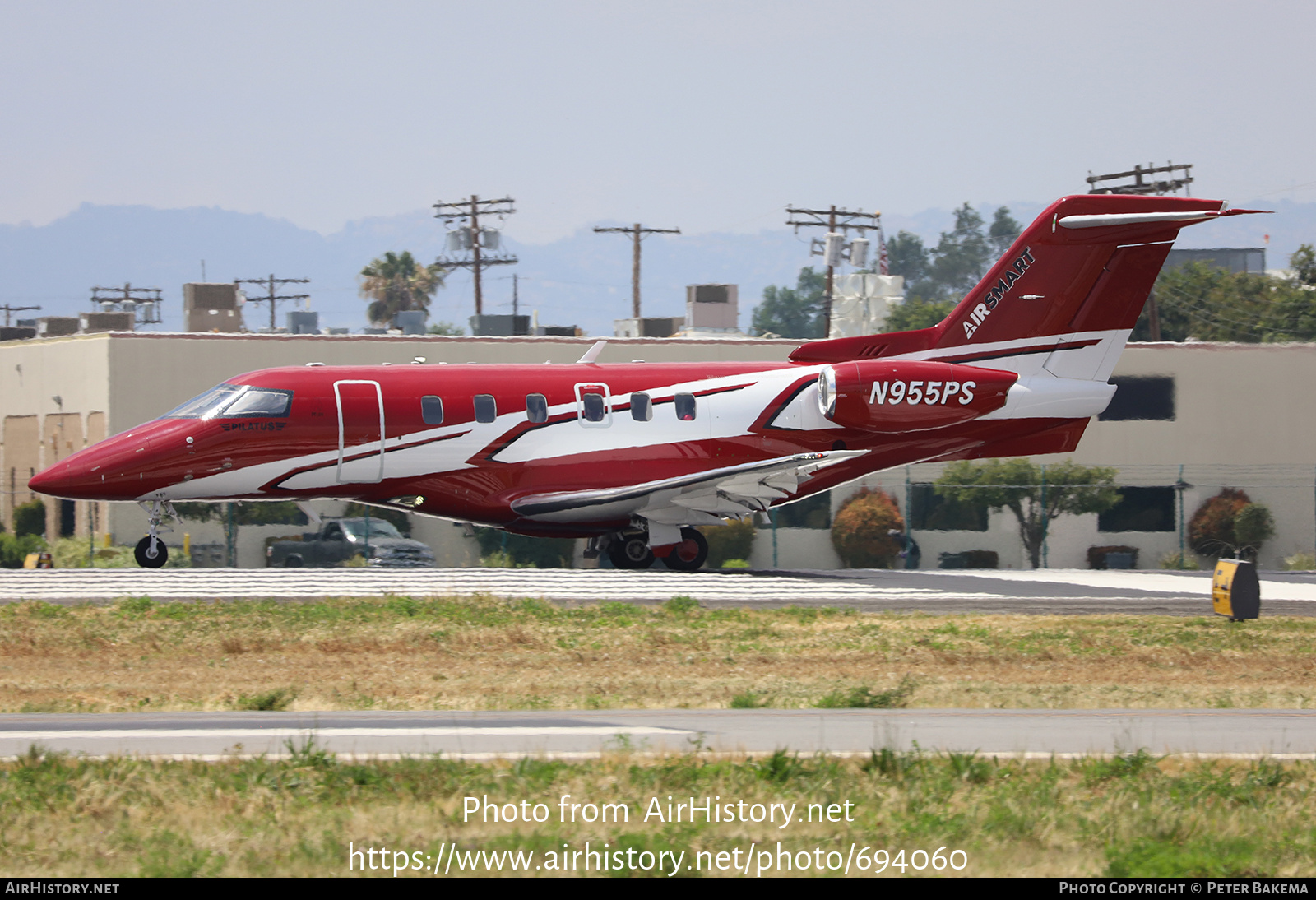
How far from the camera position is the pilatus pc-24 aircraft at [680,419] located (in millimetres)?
24625

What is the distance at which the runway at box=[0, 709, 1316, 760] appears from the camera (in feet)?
34.0

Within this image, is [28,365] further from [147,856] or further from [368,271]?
[368,271]

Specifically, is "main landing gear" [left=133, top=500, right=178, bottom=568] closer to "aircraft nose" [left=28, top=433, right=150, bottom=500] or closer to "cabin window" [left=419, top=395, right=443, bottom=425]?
"aircraft nose" [left=28, top=433, right=150, bottom=500]

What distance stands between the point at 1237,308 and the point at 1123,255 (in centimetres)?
5632

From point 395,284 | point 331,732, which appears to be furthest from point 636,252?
point 331,732

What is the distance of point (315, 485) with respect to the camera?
24938 millimetres

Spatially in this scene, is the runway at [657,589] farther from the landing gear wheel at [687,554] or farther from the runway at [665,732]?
the runway at [665,732]

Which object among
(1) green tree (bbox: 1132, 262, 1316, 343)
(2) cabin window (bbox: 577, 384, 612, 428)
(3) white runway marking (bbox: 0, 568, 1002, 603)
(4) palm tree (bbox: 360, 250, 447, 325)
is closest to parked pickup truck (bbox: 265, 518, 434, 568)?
(3) white runway marking (bbox: 0, 568, 1002, 603)

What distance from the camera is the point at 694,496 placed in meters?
26.1

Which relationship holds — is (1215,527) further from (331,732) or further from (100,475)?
(331,732)

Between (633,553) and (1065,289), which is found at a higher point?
(1065,289)

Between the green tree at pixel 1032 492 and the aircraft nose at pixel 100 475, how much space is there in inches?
895

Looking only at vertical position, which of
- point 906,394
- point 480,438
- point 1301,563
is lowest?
point 1301,563

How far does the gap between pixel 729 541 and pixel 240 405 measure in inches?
672
